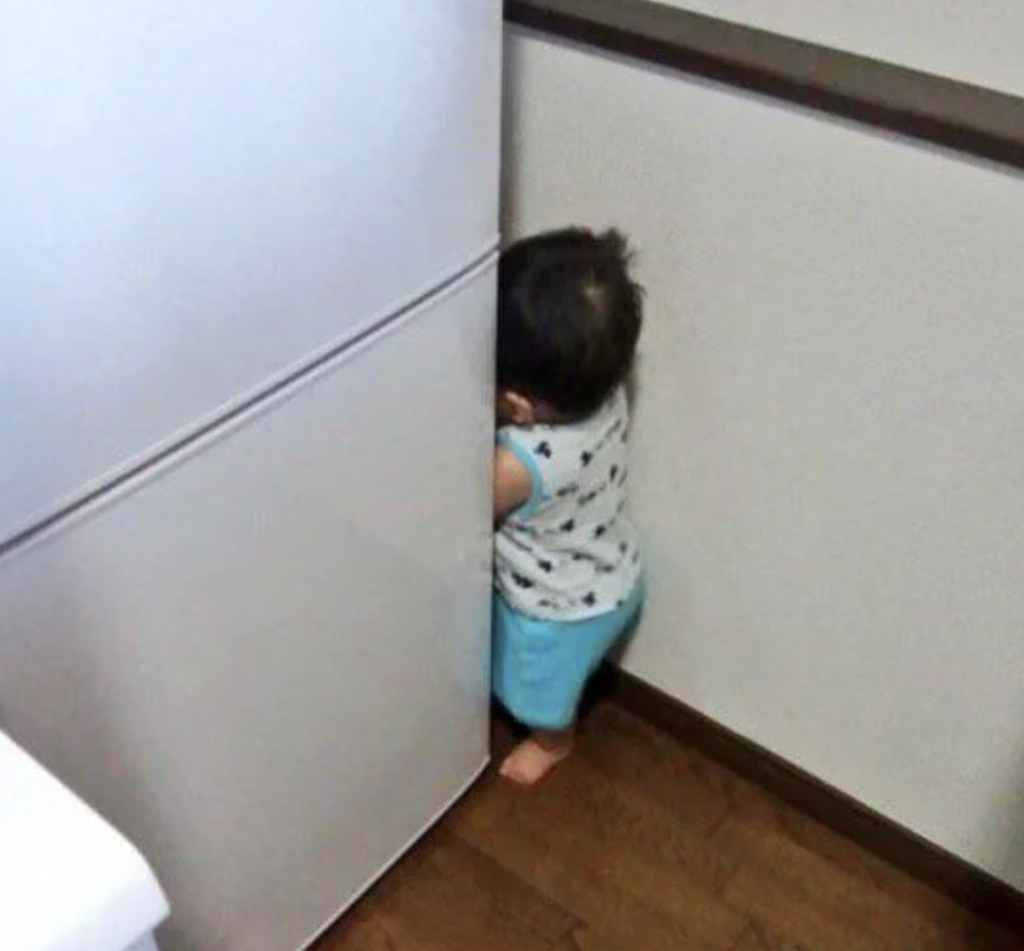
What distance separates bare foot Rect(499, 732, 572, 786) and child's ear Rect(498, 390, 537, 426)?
0.45 metres

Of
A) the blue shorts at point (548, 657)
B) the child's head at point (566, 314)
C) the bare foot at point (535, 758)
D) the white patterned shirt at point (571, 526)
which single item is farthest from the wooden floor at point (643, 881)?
the child's head at point (566, 314)

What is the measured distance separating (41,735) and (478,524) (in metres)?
0.49

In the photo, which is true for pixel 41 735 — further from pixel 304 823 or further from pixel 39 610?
pixel 304 823

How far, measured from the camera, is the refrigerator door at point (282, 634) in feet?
3.44

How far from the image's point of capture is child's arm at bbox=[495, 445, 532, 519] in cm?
141

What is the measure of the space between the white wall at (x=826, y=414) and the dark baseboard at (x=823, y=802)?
0.02m

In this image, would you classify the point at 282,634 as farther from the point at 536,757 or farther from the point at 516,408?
the point at 536,757

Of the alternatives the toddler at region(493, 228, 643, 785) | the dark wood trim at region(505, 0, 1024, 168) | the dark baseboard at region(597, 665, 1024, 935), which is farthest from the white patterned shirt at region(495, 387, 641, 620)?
the dark wood trim at region(505, 0, 1024, 168)

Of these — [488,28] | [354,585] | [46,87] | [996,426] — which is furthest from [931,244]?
[46,87]

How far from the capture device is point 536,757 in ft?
5.59

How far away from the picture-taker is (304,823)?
1.40 meters

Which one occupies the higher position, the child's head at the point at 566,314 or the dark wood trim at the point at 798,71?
the dark wood trim at the point at 798,71

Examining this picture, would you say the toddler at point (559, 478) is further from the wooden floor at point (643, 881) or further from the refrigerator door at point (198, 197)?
the refrigerator door at point (198, 197)

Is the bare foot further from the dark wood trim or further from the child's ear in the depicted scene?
the dark wood trim
